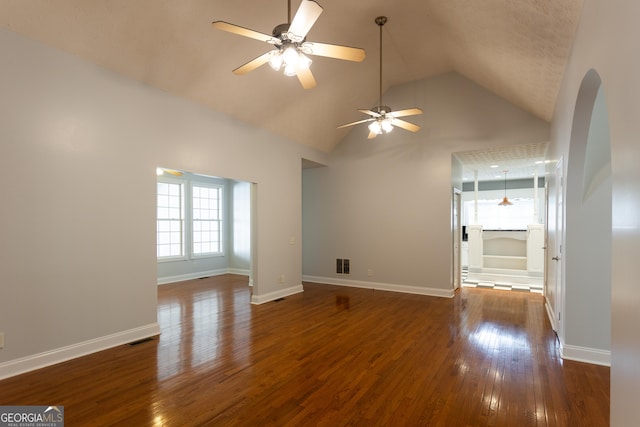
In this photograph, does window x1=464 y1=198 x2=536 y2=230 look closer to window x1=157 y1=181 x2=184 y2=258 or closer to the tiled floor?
the tiled floor

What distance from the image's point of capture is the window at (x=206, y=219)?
8.21 meters

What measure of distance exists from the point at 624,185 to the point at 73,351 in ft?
14.8

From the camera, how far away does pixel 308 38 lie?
167 inches

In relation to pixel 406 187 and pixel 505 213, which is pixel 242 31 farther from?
pixel 505 213

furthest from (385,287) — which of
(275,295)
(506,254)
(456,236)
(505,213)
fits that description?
(505,213)

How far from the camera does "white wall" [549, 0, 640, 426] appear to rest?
1.35 metres

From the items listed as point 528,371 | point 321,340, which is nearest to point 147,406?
point 321,340

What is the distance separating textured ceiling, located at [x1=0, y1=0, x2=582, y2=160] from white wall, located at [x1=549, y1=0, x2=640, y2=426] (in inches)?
39.8

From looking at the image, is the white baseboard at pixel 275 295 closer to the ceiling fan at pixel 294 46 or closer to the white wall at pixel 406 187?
the white wall at pixel 406 187

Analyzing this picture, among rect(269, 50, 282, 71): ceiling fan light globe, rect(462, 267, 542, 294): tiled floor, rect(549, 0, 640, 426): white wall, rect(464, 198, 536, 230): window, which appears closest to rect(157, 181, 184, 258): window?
rect(269, 50, 282, 71): ceiling fan light globe

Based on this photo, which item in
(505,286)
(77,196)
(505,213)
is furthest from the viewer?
(505,213)

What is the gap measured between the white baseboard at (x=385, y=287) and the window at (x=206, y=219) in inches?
113

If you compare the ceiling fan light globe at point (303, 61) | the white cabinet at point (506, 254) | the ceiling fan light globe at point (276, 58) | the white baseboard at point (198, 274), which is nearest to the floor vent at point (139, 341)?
the ceiling fan light globe at point (276, 58)

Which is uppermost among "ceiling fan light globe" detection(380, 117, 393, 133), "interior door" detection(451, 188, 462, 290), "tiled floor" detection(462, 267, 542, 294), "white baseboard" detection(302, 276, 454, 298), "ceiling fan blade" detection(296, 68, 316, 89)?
"ceiling fan blade" detection(296, 68, 316, 89)
